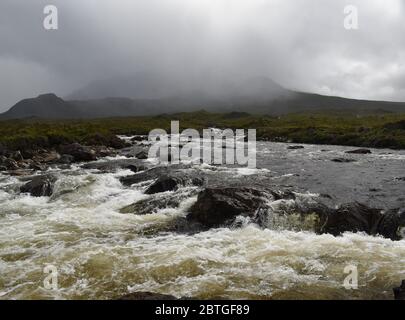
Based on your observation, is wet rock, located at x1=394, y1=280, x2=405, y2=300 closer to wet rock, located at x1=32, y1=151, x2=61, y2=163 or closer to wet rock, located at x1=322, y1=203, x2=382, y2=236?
wet rock, located at x1=322, y1=203, x2=382, y2=236

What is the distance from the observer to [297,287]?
960cm

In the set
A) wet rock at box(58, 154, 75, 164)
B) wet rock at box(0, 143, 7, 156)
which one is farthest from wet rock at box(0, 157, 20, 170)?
wet rock at box(58, 154, 75, 164)

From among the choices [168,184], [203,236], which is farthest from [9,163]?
[203,236]

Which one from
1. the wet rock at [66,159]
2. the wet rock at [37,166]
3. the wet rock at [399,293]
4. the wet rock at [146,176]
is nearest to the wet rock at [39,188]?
the wet rock at [146,176]

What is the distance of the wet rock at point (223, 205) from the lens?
593 inches

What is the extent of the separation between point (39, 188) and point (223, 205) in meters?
11.1

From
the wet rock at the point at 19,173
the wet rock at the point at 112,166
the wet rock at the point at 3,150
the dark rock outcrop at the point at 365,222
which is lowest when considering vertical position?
the wet rock at the point at 19,173

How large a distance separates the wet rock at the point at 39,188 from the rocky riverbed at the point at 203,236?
70 mm

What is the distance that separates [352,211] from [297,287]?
6207mm

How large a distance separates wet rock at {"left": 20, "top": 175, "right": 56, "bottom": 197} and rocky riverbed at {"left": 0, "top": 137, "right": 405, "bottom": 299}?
0.07 m

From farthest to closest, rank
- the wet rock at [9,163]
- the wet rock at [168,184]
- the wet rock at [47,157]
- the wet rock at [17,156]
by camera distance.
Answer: the wet rock at [47,157] → the wet rock at [17,156] → the wet rock at [9,163] → the wet rock at [168,184]

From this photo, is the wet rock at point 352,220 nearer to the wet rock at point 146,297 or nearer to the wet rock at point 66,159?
the wet rock at point 146,297

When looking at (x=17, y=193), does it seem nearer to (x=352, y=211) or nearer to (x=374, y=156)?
(x=352, y=211)

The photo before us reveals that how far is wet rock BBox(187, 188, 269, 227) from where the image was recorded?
15.1 metres
